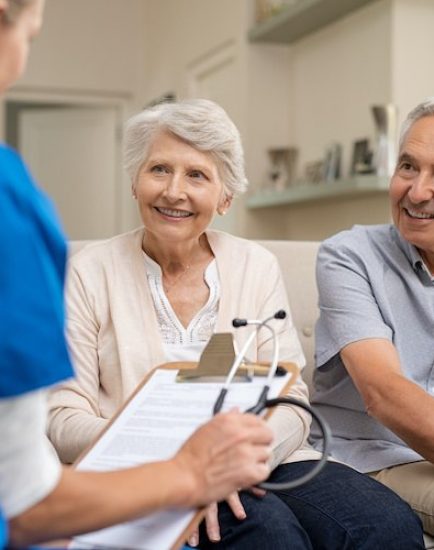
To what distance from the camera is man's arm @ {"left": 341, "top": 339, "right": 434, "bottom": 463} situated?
5.34 feet

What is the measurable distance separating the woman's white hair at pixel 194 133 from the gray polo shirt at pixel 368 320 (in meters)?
0.28

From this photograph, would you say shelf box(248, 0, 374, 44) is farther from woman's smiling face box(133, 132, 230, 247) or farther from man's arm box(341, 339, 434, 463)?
man's arm box(341, 339, 434, 463)

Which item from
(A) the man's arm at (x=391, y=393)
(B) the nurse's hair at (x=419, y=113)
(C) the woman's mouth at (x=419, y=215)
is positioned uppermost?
(B) the nurse's hair at (x=419, y=113)

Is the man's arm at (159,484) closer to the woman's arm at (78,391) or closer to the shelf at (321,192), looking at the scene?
the woman's arm at (78,391)

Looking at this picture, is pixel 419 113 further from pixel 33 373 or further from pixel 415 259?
pixel 33 373

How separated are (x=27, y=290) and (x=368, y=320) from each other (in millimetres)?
1135

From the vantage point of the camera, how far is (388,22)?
→ 4.10 meters

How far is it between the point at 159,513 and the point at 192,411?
0.16 metres

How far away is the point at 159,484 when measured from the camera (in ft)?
3.00

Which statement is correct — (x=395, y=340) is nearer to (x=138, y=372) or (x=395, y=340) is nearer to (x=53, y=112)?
(x=138, y=372)

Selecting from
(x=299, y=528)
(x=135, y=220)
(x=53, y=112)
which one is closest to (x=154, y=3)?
(x=53, y=112)

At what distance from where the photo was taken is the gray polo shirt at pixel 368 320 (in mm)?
1837

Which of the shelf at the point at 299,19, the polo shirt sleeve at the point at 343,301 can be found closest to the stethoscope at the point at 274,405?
the polo shirt sleeve at the point at 343,301

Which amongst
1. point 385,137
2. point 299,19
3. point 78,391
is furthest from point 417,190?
point 299,19
